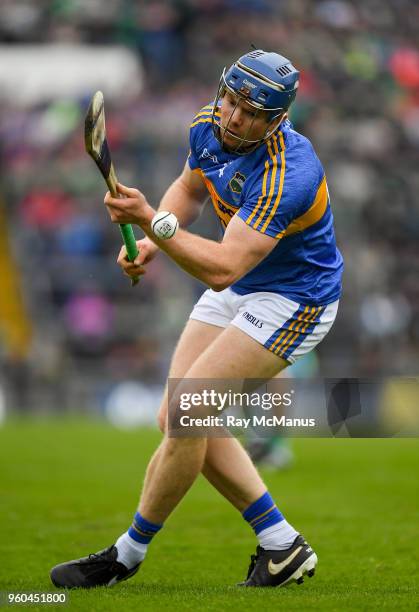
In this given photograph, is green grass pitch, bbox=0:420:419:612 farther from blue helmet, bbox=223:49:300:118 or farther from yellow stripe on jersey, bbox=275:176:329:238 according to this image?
blue helmet, bbox=223:49:300:118

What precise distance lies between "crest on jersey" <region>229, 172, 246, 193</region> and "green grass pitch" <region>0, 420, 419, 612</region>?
1.77 metres

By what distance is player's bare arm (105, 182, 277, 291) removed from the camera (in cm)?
478

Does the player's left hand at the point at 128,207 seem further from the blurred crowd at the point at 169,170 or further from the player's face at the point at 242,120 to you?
the blurred crowd at the point at 169,170

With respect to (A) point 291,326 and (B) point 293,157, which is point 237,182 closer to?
(B) point 293,157

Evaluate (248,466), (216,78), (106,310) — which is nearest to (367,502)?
(248,466)

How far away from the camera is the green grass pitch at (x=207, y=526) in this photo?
5066 millimetres

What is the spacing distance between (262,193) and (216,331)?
0.85 m

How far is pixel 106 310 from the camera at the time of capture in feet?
60.2

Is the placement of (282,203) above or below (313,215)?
above

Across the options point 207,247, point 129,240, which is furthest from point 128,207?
point 129,240

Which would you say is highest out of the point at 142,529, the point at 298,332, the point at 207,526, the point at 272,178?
the point at 272,178

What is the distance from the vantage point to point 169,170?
65.1ft

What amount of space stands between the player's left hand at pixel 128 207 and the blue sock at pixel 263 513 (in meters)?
1.48

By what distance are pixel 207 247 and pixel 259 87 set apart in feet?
2.43
